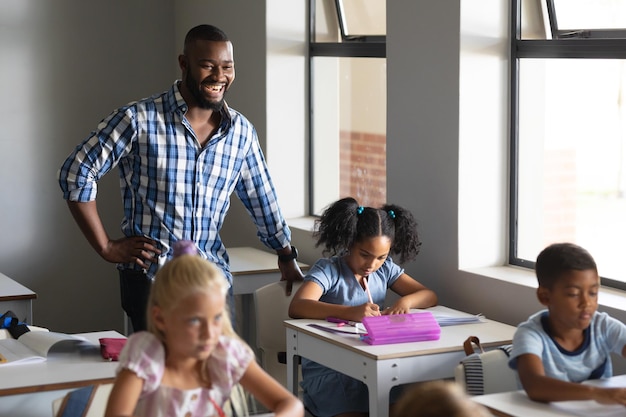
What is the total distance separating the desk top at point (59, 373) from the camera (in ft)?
8.62

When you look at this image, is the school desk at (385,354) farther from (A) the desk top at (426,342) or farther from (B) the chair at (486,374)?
(B) the chair at (486,374)

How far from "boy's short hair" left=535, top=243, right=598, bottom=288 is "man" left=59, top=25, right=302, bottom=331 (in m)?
1.29

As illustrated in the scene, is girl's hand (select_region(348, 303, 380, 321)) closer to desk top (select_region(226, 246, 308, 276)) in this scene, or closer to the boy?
the boy

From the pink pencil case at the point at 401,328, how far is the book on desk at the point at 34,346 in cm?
87

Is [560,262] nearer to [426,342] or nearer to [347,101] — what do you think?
[426,342]

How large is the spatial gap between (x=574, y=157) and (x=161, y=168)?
1.48 m

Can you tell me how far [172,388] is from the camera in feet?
7.13

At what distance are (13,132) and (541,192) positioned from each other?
124 inches

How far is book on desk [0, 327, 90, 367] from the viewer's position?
289cm

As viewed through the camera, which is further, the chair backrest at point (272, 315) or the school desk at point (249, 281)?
the school desk at point (249, 281)

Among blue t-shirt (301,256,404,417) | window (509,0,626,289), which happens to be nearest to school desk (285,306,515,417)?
blue t-shirt (301,256,404,417)

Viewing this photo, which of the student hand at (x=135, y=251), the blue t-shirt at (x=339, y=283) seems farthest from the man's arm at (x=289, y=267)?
the student hand at (x=135, y=251)

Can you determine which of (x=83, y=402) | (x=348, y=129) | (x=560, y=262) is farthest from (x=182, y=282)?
(x=348, y=129)

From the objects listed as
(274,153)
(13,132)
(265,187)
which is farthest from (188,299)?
(13,132)
